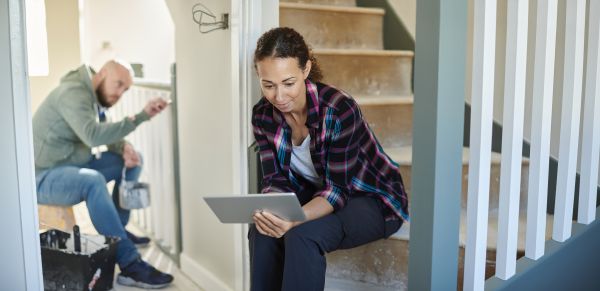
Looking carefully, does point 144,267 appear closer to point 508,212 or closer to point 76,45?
point 76,45

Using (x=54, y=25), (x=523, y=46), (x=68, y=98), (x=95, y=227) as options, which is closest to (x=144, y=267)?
(x=95, y=227)

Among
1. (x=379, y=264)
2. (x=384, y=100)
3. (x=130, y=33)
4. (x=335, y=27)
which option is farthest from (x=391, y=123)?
(x=130, y=33)

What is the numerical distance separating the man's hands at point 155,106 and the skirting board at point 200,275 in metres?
0.72

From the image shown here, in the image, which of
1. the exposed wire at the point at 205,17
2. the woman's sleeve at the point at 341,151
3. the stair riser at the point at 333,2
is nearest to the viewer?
the woman's sleeve at the point at 341,151

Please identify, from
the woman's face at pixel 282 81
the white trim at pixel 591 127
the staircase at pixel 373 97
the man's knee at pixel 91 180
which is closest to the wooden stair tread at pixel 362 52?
the staircase at pixel 373 97

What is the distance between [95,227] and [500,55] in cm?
200

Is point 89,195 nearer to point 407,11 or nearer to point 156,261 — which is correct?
point 156,261

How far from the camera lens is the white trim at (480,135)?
50.9 inches

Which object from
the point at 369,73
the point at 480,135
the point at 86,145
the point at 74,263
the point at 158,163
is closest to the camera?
the point at 480,135

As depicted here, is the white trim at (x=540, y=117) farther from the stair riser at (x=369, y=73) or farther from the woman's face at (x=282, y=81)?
the stair riser at (x=369, y=73)

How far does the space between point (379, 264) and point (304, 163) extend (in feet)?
1.48

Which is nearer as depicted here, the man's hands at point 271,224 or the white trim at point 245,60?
the man's hands at point 271,224

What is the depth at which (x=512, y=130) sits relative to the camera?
141cm

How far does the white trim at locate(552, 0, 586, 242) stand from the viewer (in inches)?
64.1
